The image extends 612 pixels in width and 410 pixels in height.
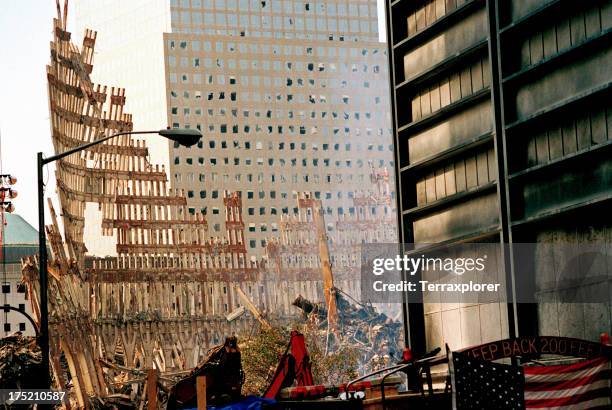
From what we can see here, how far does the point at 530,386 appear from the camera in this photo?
68.9 ft

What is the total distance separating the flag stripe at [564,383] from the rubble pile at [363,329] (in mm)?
74365

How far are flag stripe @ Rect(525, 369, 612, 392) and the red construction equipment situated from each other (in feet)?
35.6

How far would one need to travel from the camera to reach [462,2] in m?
35.9

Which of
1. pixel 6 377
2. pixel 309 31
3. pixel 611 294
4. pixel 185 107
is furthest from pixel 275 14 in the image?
pixel 611 294

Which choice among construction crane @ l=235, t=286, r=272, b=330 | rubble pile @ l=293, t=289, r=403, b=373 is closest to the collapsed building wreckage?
construction crane @ l=235, t=286, r=272, b=330

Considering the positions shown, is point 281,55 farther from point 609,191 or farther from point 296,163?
point 609,191

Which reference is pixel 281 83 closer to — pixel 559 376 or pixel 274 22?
pixel 274 22

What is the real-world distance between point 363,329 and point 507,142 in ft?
234

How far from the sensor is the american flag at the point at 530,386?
2019 cm

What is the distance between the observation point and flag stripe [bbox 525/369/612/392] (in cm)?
2016

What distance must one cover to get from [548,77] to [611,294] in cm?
553

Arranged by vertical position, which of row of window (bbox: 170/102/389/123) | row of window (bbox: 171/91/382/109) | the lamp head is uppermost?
row of window (bbox: 171/91/382/109)

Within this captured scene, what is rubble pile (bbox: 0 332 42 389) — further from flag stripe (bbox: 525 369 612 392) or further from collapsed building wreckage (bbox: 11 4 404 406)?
flag stripe (bbox: 525 369 612 392)

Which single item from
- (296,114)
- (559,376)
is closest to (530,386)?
(559,376)
